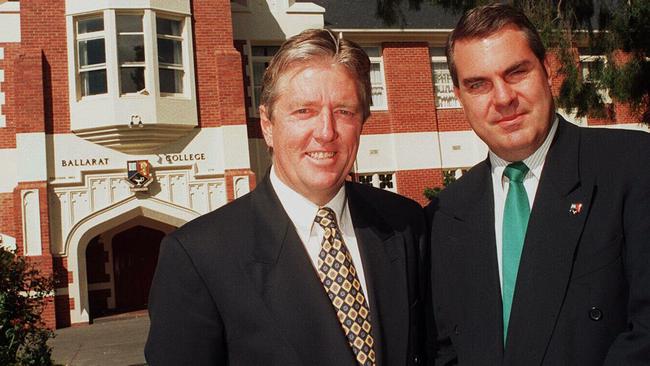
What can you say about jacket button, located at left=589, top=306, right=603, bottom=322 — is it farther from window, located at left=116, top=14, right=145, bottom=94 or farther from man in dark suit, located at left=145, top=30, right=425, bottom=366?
window, located at left=116, top=14, right=145, bottom=94

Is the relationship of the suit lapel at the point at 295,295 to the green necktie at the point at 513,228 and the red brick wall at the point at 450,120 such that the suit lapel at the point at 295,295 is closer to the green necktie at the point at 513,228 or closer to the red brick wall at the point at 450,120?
the green necktie at the point at 513,228

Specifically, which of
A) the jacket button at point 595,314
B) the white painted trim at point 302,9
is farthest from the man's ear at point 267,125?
the white painted trim at point 302,9

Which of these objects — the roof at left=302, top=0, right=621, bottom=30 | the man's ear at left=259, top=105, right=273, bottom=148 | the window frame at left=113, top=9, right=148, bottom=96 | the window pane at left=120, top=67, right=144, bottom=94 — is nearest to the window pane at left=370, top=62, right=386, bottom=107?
the roof at left=302, top=0, right=621, bottom=30

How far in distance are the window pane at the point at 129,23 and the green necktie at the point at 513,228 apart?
13.8 metres

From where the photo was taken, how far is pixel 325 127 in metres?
2.26

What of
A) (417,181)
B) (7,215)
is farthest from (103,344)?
(417,181)

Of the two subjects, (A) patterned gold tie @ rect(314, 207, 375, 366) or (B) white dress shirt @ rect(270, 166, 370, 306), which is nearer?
(A) patterned gold tie @ rect(314, 207, 375, 366)

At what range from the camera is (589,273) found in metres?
2.22

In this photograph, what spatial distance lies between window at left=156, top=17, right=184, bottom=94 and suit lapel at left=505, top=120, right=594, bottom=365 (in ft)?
44.9

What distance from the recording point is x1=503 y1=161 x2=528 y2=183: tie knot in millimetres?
2535

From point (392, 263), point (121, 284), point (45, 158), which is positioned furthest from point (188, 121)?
point (392, 263)

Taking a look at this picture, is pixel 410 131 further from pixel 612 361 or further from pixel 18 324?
pixel 612 361

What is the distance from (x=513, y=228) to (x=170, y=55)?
13951 millimetres

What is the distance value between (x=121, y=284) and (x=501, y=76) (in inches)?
690
